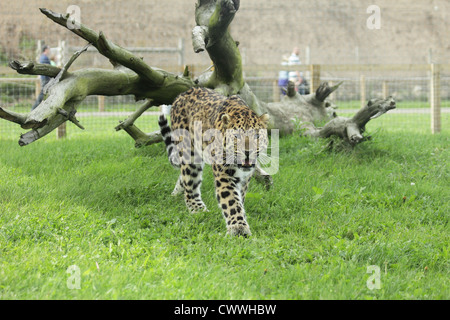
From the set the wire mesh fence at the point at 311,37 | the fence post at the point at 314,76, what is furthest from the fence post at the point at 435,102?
the wire mesh fence at the point at 311,37

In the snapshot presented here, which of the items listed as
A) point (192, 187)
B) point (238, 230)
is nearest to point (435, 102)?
point (192, 187)

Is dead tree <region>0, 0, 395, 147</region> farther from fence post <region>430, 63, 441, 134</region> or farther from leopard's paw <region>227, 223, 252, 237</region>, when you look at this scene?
fence post <region>430, 63, 441, 134</region>

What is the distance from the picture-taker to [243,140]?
5.25 m

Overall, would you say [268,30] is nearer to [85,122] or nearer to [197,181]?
[85,122]

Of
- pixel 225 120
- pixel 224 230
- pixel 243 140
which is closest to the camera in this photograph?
pixel 243 140

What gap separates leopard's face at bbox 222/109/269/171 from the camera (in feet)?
17.2

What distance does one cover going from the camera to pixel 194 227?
18.6 ft

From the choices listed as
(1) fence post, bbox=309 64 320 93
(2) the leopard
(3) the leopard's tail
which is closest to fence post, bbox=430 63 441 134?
(1) fence post, bbox=309 64 320 93

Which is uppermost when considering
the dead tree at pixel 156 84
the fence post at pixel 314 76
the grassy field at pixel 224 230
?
the fence post at pixel 314 76

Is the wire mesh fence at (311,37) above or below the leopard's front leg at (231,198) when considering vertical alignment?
above

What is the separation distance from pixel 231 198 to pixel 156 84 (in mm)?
2546

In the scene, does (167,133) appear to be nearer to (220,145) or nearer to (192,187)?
(192,187)

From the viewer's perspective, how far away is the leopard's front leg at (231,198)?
213 inches

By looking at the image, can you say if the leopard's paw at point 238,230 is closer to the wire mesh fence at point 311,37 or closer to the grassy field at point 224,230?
the grassy field at point 224,230
